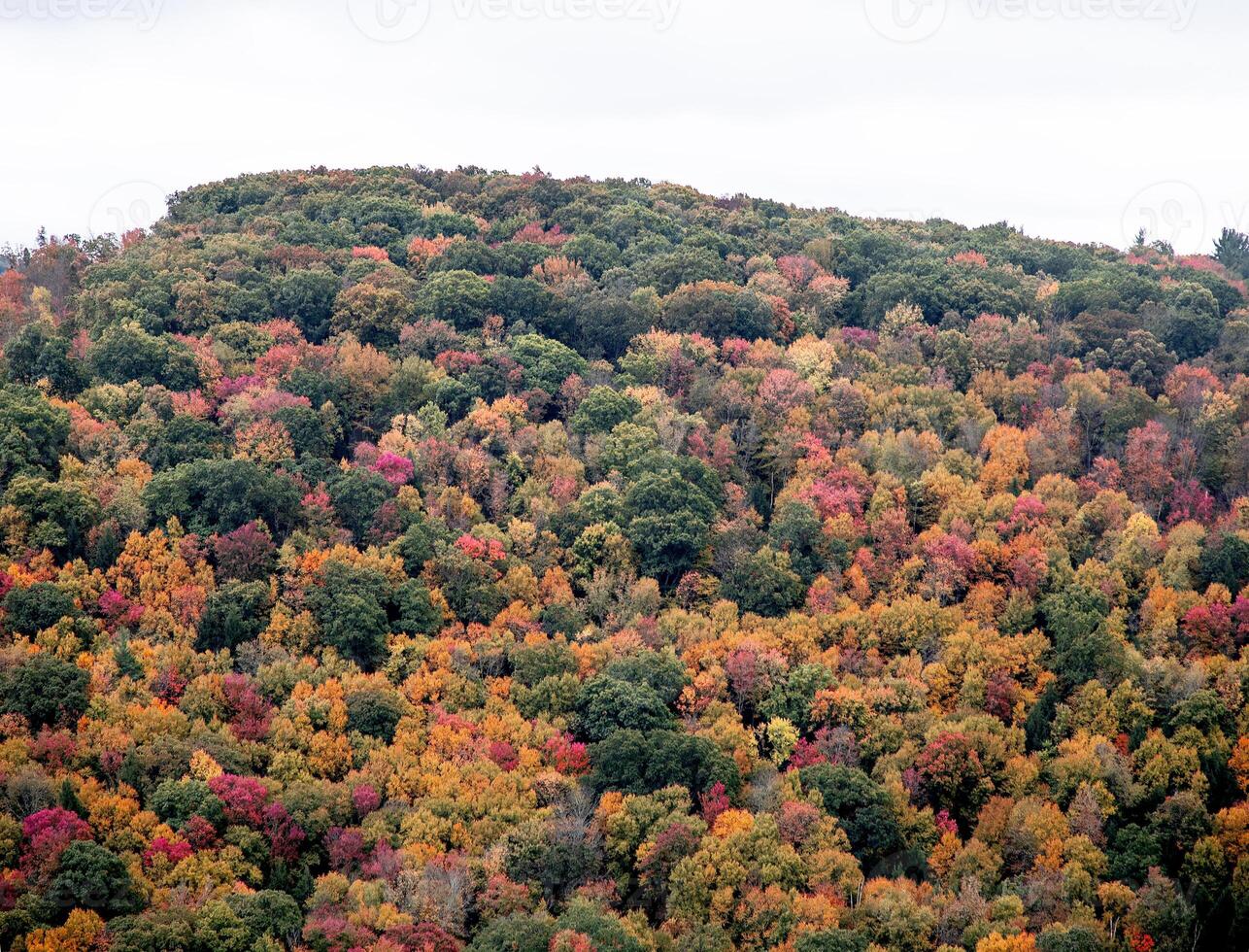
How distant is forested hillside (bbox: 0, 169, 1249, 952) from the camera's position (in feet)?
138

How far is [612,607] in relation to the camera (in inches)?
2231

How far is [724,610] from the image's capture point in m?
56.0

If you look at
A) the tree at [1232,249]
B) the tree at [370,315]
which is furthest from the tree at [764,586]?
the tree at [1232,249]

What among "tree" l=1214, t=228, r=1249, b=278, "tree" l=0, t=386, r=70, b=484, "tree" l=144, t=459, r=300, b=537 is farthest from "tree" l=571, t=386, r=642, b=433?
"tree" l=1214, t=228, r=1249, b=278

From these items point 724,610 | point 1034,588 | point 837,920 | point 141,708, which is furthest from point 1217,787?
point 141,708

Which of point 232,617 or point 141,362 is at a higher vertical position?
point 141,362

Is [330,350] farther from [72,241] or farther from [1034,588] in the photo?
[1034,588]

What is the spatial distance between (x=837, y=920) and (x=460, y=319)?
44.1 meters

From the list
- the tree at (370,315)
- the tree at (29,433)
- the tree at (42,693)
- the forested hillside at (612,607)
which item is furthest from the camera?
the tree at (370,315)

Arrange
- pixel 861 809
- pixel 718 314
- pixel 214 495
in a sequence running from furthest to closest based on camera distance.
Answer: pixel 718 314
pixel 214 495
pixel 861 809

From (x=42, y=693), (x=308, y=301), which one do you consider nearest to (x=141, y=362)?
(x=308, y=301)

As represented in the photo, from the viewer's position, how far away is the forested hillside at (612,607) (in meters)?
42.2

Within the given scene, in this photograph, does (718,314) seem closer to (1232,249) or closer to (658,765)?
(658,765)

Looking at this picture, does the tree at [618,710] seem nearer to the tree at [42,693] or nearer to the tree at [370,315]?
the tree at [42,693]
